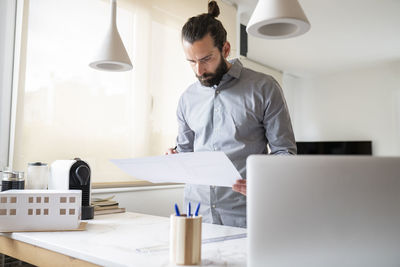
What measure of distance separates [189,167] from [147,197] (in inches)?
69.7

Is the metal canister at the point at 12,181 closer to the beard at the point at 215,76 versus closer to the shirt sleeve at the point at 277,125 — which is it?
the beard at the point at 215,76

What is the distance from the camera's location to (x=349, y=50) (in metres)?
5.35

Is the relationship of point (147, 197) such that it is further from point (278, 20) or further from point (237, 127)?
point (278, 20)

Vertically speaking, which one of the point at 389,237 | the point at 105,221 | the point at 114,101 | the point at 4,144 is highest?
the point at 114,101

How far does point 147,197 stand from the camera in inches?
104

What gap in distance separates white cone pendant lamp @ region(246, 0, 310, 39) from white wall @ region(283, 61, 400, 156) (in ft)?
17.5

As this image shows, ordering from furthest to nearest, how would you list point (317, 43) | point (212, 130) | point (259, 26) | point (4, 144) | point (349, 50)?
point (349, 50)
point (317, 43)
point (4, 144)
point (212, 130)
point (259, 26)

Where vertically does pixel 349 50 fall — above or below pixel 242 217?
above

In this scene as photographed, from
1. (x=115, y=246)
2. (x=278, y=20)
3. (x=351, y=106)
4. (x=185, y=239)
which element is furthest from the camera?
(x=351, y=106)

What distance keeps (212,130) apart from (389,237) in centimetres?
108

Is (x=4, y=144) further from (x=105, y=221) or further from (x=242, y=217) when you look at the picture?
(x=242, y=217)

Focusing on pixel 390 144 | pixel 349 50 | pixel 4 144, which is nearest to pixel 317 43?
pixel 349 50

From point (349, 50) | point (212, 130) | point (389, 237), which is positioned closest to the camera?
point (389, 237)

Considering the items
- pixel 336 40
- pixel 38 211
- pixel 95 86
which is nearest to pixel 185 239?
pixel 38 211
